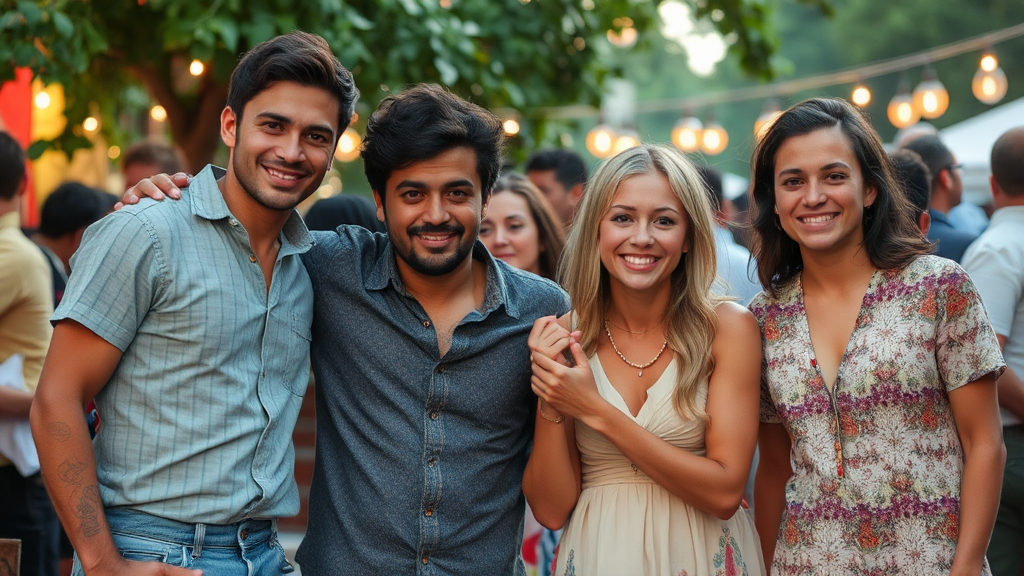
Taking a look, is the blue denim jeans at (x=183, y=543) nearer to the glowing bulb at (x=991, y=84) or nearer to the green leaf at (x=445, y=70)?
the green leaf at (x=445, y=70)

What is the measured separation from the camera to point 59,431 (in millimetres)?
2570

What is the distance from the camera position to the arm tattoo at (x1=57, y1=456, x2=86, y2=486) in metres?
A: 2.57

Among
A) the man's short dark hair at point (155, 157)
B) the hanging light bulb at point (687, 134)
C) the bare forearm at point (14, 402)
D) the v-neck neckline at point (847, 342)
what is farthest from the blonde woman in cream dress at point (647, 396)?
the hanging light bulb at point (687, 134)

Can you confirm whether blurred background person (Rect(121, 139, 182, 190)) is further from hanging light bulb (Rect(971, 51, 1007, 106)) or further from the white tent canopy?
hanging light bulb (Rect(971, 51, 1007, 106))

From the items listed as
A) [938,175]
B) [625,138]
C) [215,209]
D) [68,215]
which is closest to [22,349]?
[68,215]

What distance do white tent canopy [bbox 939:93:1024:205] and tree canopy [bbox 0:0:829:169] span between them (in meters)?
2.11

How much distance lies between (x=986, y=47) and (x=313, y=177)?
8574 millimetres

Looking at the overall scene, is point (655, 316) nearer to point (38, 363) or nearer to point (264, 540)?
point (264, 540)

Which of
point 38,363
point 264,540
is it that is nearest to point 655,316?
point 264,540

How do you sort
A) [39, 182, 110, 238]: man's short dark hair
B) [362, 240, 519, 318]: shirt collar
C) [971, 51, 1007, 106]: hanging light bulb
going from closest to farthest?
[362, 240, 519, 318]: shirt collar → [39, 182, 110, 238]: man's short dark hair → [971, 51, 1007, 106]: hanging light bulb

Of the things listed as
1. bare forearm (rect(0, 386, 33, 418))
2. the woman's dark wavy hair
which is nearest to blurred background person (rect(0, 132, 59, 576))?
A: bare forearm (rect(0, 386, 33, 418))

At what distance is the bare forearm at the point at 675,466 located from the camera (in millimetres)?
2908

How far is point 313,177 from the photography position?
9.93ft

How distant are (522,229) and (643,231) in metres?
1.91
